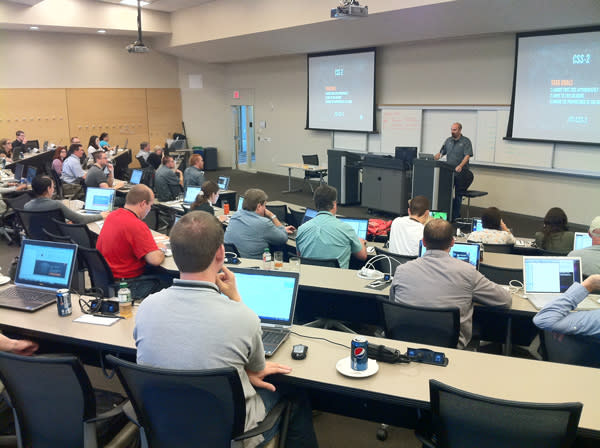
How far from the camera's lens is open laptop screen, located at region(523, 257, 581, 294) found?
3305 mm

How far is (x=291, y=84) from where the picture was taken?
13.5 m

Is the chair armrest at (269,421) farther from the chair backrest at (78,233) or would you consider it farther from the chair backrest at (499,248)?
the chair backrest at (78,233)

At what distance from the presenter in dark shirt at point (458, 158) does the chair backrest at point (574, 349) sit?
622cm

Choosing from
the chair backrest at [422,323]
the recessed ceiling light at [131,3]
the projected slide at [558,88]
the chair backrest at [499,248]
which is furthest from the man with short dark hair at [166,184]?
the recessed ceiling light at [131,3]

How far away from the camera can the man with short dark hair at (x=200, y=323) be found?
188cm

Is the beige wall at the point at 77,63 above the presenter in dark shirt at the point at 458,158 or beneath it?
above

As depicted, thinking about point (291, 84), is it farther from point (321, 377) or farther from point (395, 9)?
point (321, 377)

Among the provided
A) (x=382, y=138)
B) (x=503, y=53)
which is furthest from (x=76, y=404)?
(x=382, y=138)

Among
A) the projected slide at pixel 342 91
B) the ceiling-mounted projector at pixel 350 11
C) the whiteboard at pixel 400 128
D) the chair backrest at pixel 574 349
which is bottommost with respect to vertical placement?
the chair backrest at pixel 574 349

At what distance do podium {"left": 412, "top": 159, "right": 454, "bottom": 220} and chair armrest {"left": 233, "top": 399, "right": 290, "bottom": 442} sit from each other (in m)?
6.67

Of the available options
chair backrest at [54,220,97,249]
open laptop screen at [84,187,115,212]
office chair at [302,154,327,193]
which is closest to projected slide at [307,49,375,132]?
office chair at [302,154,327,193]

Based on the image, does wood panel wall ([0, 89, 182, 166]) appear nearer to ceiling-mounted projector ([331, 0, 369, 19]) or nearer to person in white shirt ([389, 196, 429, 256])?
ceiling-mounted projector ([331, 0, 369, 19])

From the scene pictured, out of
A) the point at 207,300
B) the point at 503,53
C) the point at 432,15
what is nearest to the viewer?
the point at 207,300

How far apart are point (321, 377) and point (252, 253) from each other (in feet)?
7.64
